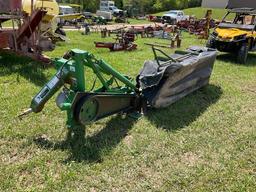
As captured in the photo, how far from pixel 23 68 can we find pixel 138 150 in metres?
4.63

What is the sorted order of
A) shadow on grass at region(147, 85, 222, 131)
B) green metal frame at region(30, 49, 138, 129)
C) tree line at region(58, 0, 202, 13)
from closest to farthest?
1. green metal frame at region(30, 49, 138, 129)
2. shadow on grass at region(147, 85, 222, 131)
3. tree line at region(58, 0, 202, 13)

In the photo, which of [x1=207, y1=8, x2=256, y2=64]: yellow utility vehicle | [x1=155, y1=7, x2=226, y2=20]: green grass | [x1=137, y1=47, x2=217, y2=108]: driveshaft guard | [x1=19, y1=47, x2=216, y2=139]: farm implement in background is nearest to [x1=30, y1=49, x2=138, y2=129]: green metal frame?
[x1=19, y1=47, x2=216, y2=139]: farm implement in background

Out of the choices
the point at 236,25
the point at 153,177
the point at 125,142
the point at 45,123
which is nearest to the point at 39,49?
the point at 45,123

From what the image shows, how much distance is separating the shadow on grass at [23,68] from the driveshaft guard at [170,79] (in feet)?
7.90

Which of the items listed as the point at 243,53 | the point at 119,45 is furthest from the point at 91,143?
the point at 119,45

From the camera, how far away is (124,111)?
4.87 metres

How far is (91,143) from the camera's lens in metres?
4.07

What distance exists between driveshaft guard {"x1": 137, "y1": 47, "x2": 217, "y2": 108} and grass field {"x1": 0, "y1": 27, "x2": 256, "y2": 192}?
0.68 ft

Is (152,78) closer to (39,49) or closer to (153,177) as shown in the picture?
(153,177)

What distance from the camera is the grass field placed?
3385 mm

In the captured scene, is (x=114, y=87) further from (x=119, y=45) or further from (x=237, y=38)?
(x=119, y=45)

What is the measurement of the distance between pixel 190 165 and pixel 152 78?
5.73 feet

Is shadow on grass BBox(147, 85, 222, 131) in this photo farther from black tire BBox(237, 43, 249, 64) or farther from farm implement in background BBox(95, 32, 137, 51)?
farm implement in background BBox(95, 32, 137, 51)

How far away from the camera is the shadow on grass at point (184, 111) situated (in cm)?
484
